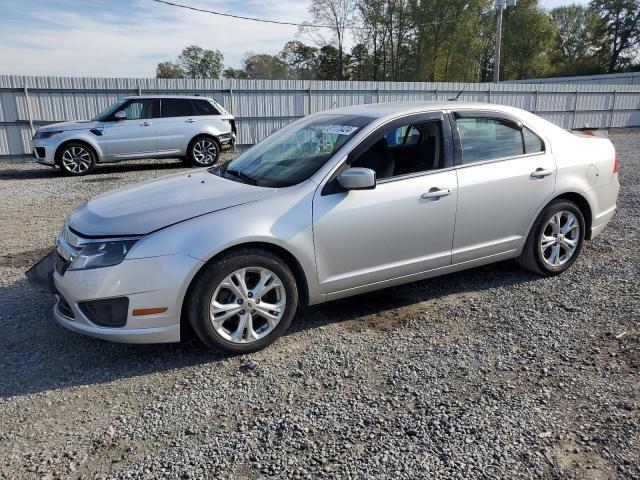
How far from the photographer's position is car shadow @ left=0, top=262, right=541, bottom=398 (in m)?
3.28

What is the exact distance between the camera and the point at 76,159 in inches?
464

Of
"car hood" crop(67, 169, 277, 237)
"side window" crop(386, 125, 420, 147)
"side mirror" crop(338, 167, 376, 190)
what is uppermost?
"side window" crop(386, 125, 420, 147)

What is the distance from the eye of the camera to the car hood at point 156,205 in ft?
10.8

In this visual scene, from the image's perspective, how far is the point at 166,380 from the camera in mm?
3236

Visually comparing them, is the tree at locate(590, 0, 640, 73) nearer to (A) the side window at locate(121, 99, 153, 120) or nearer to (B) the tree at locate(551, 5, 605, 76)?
(B) the tree at locate(551, 5, 605, 76)

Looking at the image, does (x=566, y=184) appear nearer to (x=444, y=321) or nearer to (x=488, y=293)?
(x=488, y=293)

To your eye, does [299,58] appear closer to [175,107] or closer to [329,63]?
[329,63]

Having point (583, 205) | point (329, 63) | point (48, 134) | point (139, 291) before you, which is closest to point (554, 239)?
point (583, 205)

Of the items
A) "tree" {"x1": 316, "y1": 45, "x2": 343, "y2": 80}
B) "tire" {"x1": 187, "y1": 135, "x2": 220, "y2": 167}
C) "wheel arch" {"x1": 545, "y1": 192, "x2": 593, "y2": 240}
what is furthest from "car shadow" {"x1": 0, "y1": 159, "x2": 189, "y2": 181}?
"tree" {"x1": 316, "y1": 45, "x2": 343, "y2": 80}

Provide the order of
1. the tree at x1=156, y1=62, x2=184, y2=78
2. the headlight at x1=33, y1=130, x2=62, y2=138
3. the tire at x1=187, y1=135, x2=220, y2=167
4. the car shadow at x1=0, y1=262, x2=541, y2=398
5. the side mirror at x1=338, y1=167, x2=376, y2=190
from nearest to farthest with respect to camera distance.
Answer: the car shadow at x1=0, y1=262, x2=541, y2=398 → the side mirror at x1=338, y1=167, x2=376, y2=190 → the headlight at x1=33, y1=130, x2=62, y2=138 → the tire at x1=187, y1=135, x2=220, y2=167 → the tree at x1=156, y1=62, x2=184, y2=78

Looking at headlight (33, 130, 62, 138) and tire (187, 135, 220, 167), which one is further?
tire (187, 135, 220, 167)

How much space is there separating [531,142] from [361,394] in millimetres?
2876

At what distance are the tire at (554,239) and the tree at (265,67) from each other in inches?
2351

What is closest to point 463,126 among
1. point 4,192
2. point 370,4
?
point 4,192
